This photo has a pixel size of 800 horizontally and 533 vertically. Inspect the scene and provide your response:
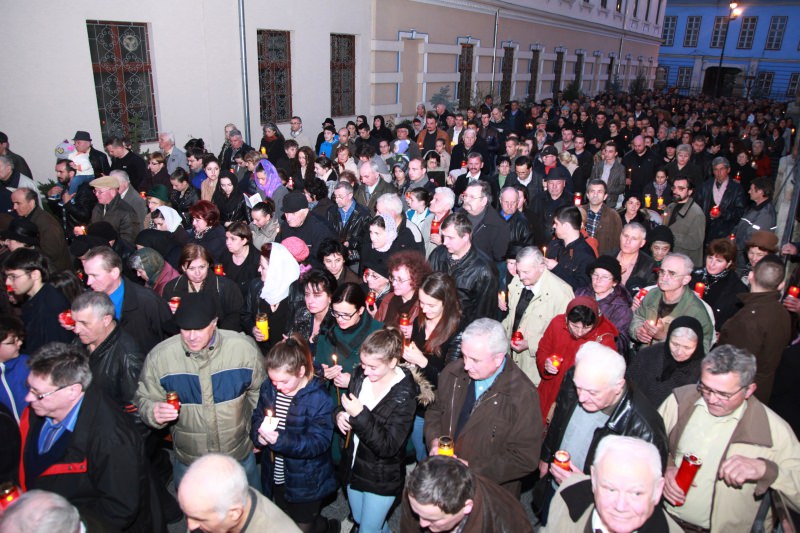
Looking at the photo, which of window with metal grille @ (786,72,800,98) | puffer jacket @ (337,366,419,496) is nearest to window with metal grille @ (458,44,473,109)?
puffer jacket @ (337,366,419,496)

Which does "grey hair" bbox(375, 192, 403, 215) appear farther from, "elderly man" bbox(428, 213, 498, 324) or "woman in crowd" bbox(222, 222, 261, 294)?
"woman in crowd" bbox(222, 222, 261, 294)

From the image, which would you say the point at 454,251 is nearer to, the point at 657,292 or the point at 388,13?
the point at 657,292

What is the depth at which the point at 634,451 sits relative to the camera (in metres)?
2.48

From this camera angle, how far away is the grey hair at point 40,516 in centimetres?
223

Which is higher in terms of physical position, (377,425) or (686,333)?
(686,333)

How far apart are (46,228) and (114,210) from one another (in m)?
0.85

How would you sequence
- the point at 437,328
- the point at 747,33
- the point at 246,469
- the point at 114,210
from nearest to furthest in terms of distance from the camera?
1. the point at 246,469
2. the point at 437,328
3. the point at 114,210
4. the point at 747,33

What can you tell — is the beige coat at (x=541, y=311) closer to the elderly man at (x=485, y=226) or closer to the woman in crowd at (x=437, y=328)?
the woman in crowd at (x=437, y=328)

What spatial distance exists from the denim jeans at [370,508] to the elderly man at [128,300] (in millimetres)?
2074

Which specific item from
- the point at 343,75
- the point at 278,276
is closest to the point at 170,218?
the point at 278,276

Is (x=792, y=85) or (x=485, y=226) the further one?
(x=792, y=85)

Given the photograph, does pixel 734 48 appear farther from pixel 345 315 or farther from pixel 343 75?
pixel 345 315

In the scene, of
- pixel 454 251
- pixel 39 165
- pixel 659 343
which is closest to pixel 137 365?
pixel 454 251

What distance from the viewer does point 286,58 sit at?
46.8 feet
